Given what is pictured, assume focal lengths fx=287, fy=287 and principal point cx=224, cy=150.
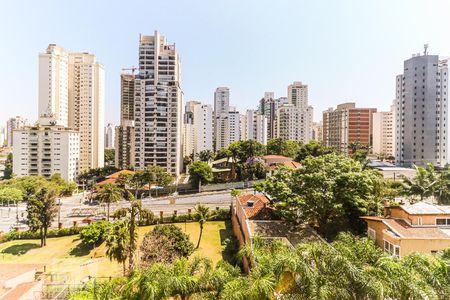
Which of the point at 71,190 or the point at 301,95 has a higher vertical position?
the point at 301,95

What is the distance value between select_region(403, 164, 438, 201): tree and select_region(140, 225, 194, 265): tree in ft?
93.4

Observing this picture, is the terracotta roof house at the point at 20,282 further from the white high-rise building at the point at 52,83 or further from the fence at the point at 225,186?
the white high-rise building at the point at 52,83

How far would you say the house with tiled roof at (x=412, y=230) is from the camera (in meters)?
19.0

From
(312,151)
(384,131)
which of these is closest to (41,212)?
(312,151)

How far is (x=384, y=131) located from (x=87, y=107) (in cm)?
12413

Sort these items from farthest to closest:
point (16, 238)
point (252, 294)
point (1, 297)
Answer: point (16, 238), point (1, 297), point (252, 294)

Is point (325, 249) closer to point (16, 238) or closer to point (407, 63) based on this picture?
point (16, 238)

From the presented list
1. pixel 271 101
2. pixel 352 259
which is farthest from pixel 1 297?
pixel 271 101

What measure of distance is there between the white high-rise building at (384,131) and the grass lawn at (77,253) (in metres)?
113

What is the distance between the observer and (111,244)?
23.7 m

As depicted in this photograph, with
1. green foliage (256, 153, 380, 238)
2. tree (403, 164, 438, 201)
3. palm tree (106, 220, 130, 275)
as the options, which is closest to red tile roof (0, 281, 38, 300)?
palm tree (106, 220, 130, 275)

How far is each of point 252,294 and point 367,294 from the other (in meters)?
4.22

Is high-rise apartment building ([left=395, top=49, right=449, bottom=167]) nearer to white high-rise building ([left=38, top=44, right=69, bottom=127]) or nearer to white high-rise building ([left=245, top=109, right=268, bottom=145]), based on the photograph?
white high-rise building ([left=245, top=109, right=268, bottom=145])

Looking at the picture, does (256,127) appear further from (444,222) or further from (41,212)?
(444,222)
